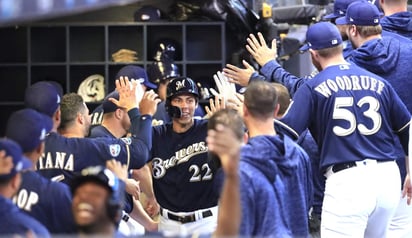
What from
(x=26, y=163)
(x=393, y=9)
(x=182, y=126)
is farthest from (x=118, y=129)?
(x=26, y=163)

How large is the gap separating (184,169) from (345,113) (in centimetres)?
133

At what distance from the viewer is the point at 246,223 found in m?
5.07

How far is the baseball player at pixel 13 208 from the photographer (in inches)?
175

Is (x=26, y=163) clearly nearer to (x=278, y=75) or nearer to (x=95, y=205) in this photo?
(x=95, y=205)

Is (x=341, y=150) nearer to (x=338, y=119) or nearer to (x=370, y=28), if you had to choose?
(x=338, y=119)

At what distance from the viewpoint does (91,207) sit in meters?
4.20

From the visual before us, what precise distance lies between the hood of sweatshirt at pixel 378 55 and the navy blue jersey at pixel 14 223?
357 centimetres

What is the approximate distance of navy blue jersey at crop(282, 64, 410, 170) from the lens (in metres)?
6.68

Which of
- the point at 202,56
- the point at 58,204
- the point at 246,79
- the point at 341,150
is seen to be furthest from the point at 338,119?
the point at 202,56

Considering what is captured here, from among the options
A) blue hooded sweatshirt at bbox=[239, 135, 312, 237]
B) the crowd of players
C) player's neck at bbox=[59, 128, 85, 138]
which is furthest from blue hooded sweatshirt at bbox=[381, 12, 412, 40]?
player's neck at bbox=[59, 128, 85, 138]

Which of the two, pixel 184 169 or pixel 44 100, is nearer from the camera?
pixel 44 100

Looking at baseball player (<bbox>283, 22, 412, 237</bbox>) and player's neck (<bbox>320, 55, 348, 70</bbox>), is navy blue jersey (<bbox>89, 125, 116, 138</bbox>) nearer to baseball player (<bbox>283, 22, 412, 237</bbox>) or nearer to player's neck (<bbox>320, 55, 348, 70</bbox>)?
baseball player (<bbox>283, 22, 412, 237</bbox>)

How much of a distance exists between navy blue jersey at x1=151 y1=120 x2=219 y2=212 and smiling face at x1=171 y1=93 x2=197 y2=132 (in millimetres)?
56

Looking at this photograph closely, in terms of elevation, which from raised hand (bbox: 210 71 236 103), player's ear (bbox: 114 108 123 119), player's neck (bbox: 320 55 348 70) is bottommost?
player's ear (bbox: 114 108 123 119)
